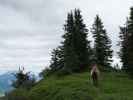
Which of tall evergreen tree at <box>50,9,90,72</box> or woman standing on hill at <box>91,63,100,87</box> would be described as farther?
tall evergreen tree at <box>50,9,90,72</box>

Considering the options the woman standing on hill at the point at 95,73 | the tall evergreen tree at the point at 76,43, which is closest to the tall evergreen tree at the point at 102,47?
the tall evergreen tree at the point at 76,43

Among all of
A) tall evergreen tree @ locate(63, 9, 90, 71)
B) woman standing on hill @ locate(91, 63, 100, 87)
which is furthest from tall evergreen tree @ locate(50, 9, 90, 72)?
woman standing on hill @ locate(91, 63, 100, 87)

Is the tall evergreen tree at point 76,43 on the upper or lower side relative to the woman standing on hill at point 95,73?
upper

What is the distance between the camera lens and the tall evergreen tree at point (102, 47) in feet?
226

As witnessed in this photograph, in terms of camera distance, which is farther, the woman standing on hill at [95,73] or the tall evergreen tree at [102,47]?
the tall evergreen tree at [102,47]

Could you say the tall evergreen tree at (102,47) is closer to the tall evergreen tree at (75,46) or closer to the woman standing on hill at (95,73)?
the tall evergreen tree at (75,46)

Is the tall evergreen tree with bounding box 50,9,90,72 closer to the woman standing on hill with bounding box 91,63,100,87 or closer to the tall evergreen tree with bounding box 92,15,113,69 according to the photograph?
the tall evergreen tree with bounding box 92,15,113,69

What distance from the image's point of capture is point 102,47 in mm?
69125

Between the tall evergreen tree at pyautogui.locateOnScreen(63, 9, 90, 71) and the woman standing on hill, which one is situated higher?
the tall evergreen tree at pyautogui.locateOnScreen(63, 9, 90, 71)

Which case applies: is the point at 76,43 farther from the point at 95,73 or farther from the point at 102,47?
the point at 95,73

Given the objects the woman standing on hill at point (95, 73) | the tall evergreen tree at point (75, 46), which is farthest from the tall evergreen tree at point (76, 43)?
the woman standing on hill at point (95, 73)

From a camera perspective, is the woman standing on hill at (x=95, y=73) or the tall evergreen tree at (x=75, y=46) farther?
the tall evergreen tree at (x=75, y=46)

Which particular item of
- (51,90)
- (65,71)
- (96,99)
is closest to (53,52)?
(65,71)

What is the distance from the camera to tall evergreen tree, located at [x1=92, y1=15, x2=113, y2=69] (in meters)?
68.9
